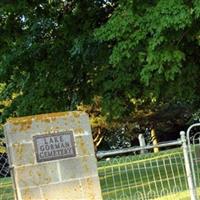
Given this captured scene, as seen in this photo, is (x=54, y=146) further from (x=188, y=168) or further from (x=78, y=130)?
(x=188, y=168)

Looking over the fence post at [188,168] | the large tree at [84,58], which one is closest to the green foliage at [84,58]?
the large tree at [84,58]

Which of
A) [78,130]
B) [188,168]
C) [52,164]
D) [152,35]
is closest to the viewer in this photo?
[52,164]

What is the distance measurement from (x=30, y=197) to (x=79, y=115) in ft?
3.21

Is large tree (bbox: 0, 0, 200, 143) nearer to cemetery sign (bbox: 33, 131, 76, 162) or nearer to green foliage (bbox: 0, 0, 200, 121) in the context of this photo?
green foliage (bbox: 0, 0, 200, 121)

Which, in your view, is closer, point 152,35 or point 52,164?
point 52,164

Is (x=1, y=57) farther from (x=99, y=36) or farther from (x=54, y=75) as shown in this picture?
(x=99, y=36)

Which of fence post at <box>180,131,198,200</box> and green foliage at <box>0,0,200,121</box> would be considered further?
green foliage at <box>0,0,200,121</box>

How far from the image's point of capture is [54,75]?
14.0m

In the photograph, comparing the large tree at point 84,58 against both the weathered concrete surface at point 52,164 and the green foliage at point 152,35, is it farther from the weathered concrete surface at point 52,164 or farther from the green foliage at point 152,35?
the weathered concrete surface at point 52,164

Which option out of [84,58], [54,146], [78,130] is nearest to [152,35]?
[84,58]

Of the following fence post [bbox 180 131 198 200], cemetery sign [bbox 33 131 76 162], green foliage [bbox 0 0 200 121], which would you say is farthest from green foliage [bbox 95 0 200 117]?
cemetery sign [bbox 33 131 76 162]

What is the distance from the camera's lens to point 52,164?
5770 mm

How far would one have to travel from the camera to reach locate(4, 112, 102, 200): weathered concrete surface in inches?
222

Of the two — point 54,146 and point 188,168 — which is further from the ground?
point 54,146
